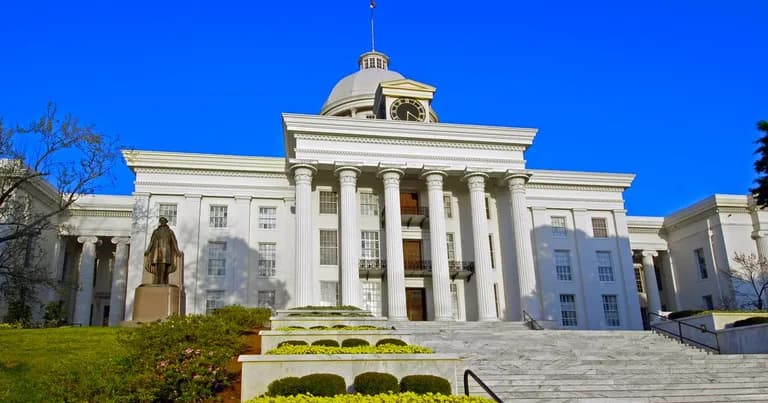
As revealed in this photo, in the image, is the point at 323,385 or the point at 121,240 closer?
the point at 323,385

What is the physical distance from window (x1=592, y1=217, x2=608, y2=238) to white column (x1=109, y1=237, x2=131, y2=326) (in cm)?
3144

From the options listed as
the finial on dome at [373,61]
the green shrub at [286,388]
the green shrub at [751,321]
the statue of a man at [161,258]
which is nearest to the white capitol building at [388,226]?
the statue of a man at [161,258]

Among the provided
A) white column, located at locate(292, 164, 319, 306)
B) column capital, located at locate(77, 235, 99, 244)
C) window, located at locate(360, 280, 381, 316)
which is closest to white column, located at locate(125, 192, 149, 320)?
column capital, located at locate(77, 235, 99, 244)

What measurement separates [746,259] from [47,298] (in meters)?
50.1

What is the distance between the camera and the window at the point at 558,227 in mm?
40594

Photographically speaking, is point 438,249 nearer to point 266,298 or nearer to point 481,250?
point 481,250

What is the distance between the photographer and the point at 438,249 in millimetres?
33625

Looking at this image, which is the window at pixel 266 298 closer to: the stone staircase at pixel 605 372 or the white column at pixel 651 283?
the stone staircase at pixel 605 372

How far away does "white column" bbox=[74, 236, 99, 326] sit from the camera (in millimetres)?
40656

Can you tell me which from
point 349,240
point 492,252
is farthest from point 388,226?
point 492,252

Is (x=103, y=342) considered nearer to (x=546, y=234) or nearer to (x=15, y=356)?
(x=15, y=356)

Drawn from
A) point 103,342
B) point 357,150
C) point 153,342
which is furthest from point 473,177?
point 153,342

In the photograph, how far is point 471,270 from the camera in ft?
118

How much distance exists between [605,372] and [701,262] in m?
35.9
